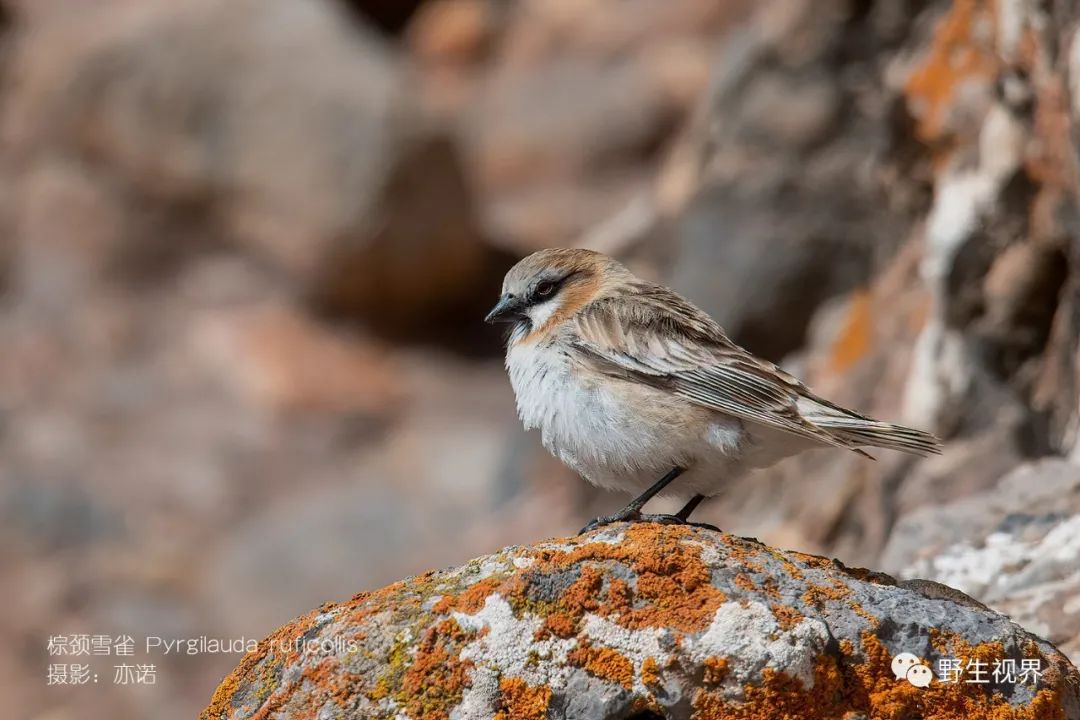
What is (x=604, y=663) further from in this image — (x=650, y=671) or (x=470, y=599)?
(x=470, y=599)

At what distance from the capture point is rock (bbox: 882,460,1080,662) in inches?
221

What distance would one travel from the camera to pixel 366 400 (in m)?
16.4

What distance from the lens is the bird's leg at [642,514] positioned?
5.18 meters

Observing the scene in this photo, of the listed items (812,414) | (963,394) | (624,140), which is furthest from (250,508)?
(812,414)

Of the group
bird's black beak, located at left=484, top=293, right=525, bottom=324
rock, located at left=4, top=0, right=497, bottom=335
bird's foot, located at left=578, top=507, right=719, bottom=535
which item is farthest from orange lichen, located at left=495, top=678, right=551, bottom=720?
rock, located at left=4, top=0, right=497, bottom=335

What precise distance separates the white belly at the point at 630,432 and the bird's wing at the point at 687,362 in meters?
0.10

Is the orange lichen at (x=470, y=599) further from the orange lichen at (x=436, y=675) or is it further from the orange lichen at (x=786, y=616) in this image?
the orange lichen at (x=786, y=616)

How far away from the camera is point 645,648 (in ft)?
13.4

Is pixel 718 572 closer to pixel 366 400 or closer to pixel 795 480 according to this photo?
pixel 795 480

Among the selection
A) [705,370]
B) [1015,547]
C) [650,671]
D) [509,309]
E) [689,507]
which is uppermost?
[509,309]

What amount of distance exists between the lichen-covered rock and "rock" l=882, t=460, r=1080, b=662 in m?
1.20

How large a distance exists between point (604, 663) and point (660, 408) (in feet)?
5.54

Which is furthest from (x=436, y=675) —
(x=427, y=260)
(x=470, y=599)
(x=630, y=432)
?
(x=427, y=260)

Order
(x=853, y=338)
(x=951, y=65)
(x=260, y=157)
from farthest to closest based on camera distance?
1. (x=260, y=157)
2. (x=853, y=338)
3. (x=951, y=65)
